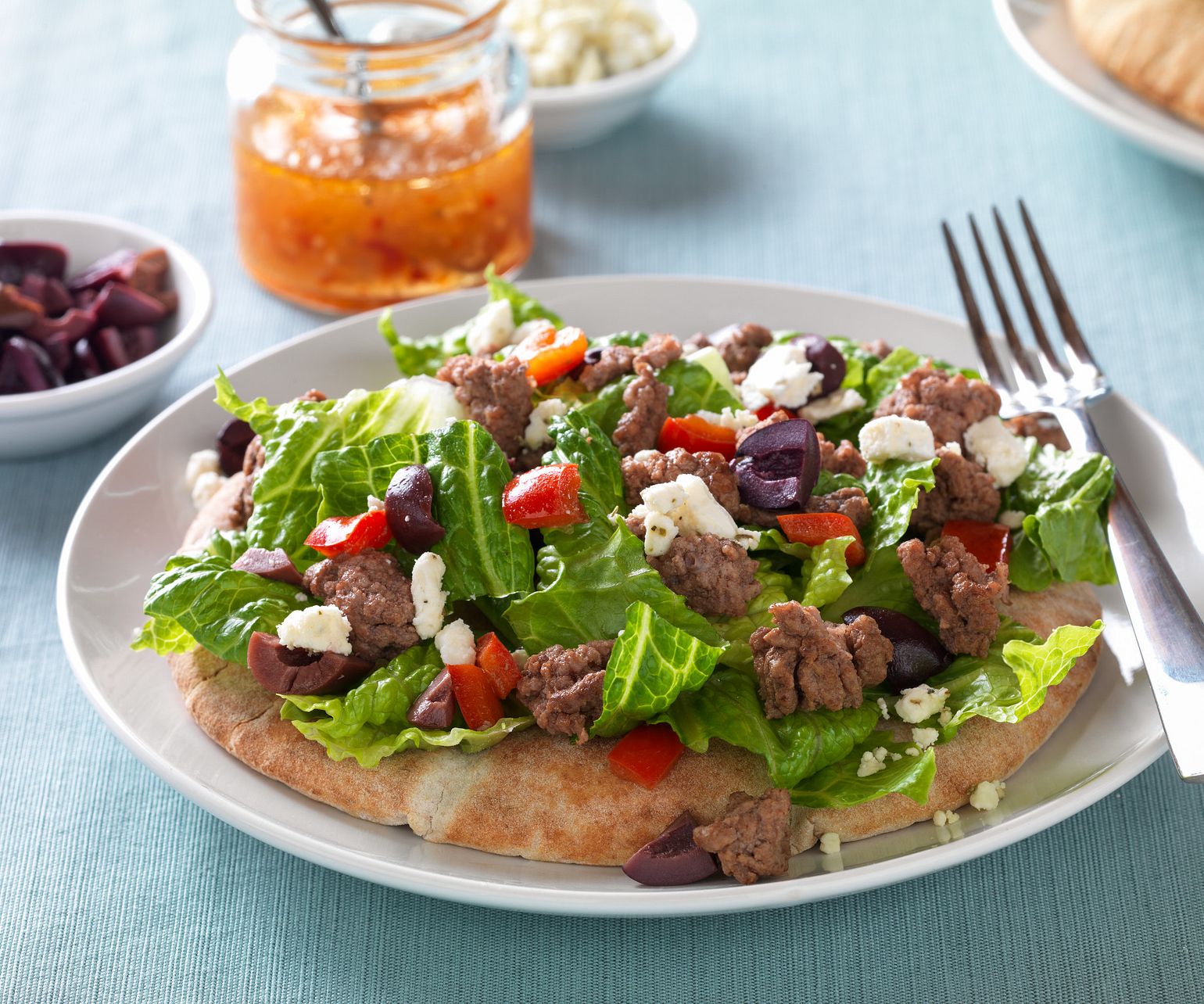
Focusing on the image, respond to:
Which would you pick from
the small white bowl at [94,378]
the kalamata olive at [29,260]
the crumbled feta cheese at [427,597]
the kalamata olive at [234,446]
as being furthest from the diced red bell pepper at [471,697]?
the kalamata olive at [29,260]

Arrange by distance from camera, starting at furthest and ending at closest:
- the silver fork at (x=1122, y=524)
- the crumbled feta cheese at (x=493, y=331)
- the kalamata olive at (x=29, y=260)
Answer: the kalamata olive at (x=29, y=260) < the crumbled feta cheese at (x=493, y=331) < the silver fork at (x=1122, y=524)

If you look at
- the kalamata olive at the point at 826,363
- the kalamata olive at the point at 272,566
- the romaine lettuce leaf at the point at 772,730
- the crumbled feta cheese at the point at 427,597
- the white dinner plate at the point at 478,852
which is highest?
the kalamata olive at the point at 826,363

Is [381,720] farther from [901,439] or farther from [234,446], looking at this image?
[901,439]

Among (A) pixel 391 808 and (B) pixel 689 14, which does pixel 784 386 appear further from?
(B) pixel 689 14

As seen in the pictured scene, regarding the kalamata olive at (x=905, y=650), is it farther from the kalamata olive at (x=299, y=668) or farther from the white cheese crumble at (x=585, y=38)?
the white cheese crumble at (x=585, y=38)

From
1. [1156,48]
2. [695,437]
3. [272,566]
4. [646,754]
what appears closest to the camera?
[646,754]

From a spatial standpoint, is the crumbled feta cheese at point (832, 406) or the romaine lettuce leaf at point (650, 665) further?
the crumbled feta cheese at point (832, 406)

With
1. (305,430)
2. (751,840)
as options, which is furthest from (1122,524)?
(305,430)
